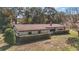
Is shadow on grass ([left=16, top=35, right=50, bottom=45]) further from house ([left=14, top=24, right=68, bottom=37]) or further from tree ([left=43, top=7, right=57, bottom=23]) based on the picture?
tree ([left=43, top=7, right=57, bottom=23])

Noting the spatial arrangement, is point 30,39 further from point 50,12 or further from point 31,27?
point 50,12

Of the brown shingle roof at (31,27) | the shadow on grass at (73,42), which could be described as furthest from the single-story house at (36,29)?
the shadow on grass at (73,42)

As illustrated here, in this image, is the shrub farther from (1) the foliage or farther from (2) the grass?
(1) the foliage

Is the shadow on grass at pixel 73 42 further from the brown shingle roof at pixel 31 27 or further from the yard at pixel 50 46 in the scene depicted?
the brown shingle roof at pixel 31 27

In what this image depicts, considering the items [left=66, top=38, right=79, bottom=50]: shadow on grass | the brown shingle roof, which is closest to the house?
the brown shingle roof

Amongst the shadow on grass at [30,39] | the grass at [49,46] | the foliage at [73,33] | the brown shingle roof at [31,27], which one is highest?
the brown shingle roof at [31,27]

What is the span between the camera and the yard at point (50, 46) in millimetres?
2076

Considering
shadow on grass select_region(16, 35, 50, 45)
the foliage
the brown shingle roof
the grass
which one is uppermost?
the brown shingle roof

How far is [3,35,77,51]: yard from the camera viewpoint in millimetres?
2076

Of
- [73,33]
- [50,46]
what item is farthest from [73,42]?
[50,46]

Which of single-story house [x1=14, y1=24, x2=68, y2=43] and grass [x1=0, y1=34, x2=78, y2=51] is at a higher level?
single-story house [x1=14, y1=24, x2=68, y2=43]

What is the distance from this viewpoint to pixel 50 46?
2.08 metres

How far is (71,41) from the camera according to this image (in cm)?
209
